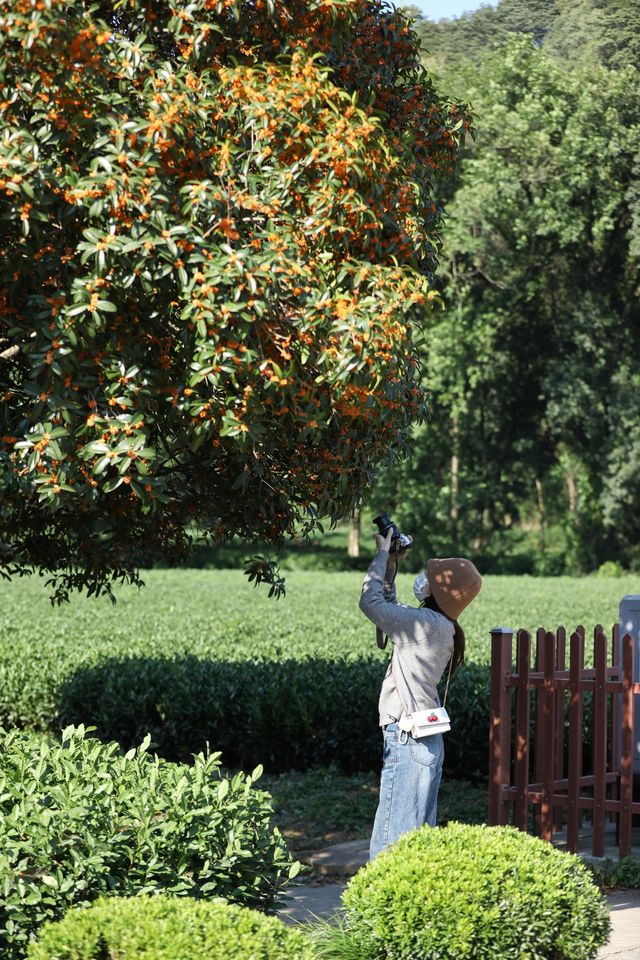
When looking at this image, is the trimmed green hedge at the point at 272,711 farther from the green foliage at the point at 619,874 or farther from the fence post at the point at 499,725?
the green foliage at the point at 619,874

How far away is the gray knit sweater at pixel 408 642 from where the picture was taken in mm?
4770

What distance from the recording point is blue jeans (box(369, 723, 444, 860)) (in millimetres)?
4738

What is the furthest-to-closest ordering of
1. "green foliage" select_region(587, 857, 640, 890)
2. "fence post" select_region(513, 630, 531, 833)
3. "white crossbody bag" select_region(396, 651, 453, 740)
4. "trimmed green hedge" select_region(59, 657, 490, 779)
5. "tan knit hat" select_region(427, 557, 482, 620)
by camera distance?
"trimmed green hedge" select_region(59, 657, 490, 779) → "fence post" select_region(513, 630, 531, 833) → "green foliage" select_region(587, 857, 640, 890) → "tan knit hat" select_region(427, 557, 482, 620) → "white crossbody bag" select_region(396, 651, 453, 740)

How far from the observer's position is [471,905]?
3822mm

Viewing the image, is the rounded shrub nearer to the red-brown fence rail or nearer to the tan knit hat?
the tan knit hat

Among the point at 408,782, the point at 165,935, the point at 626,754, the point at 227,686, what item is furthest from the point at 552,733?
the point at 165,935

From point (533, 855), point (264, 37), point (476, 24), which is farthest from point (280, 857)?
point (476, 24)

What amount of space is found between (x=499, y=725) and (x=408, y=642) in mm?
1997

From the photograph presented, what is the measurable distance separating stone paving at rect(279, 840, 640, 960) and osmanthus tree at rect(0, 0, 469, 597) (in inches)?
75.1

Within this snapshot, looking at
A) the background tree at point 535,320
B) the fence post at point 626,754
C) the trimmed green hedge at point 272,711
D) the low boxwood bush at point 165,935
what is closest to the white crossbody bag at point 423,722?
the low boxwood bush at point 165,935

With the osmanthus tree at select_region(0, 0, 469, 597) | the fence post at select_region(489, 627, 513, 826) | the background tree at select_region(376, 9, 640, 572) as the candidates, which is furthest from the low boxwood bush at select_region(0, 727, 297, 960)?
the background tree at select_region(376, 9, 640, 572)

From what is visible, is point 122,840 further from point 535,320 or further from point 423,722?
point 535,320

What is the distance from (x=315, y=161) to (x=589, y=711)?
256 inches

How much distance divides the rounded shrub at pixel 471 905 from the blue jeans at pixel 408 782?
599 mm
